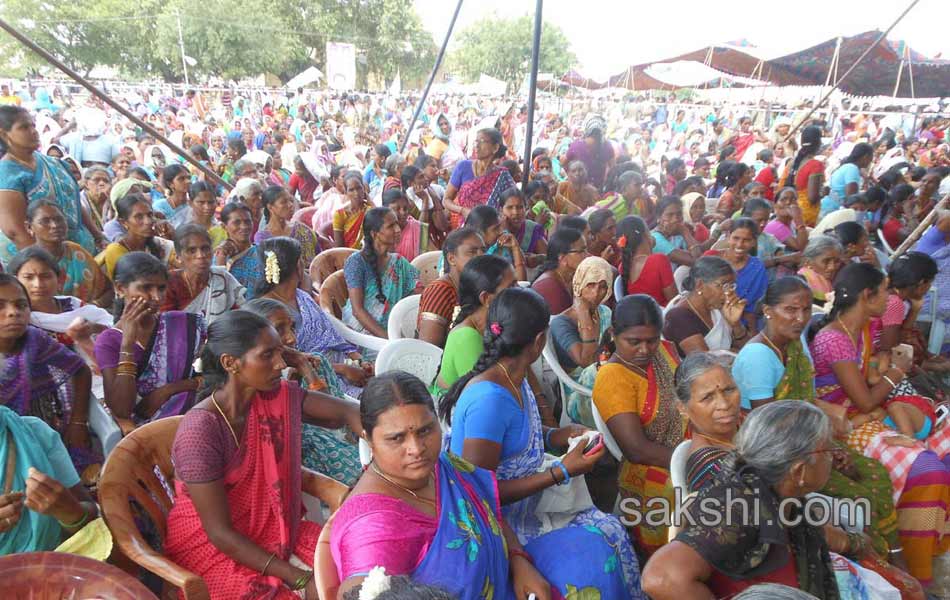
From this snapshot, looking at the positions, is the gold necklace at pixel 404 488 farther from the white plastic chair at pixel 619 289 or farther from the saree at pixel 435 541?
the white plastic chair at pixel 619 289

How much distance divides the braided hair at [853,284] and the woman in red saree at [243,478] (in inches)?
96.1

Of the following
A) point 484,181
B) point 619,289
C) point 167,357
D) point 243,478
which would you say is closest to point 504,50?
point 484,181

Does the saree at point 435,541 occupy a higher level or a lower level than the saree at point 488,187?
lower

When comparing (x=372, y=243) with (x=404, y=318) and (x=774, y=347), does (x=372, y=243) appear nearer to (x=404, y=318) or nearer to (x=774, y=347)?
(x=404, y=318)

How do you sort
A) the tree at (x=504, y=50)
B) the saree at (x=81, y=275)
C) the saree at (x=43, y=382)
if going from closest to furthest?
the saree at (x=43, y=382) → the saree at (x=81, y=275) → the tree at (x=504, y=50)

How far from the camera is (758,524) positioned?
5.25ft

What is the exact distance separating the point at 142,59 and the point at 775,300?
39.0m

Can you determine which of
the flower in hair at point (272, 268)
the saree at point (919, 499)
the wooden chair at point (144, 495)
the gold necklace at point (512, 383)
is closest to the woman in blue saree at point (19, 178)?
the flower in hair at point (272, 268)

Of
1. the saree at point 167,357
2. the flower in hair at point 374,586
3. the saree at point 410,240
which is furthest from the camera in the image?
the saree at point 410,240

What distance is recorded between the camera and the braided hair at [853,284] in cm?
303

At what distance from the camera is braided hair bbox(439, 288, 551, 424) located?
86.4 inches

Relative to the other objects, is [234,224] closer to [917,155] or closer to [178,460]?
[178,460]

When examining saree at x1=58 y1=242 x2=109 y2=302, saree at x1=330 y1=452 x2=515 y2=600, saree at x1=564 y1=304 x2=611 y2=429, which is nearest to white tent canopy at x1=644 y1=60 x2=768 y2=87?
saree at x1=564 y1=304 x2=611 y2=429

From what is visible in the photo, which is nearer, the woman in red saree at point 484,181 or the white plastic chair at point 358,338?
the white plastic chair at point 358,338
